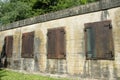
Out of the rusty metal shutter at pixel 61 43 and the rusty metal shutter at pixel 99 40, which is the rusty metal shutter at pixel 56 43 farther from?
the rusty metal shutter at pixel 99 40

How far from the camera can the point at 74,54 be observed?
8305mm

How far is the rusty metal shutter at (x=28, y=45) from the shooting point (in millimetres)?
10697

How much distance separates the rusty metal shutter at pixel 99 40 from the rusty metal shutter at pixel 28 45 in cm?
386

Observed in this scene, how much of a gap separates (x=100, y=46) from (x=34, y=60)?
14.2ft

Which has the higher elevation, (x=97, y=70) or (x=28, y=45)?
(x=28, y=45)

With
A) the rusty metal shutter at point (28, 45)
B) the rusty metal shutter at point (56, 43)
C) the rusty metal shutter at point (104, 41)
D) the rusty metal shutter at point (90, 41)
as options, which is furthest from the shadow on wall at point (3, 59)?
the rusty metal shutter at point (104, 41)

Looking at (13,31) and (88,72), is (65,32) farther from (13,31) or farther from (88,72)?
(13,31)

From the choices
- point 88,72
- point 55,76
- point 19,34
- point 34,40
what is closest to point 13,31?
point 19,34

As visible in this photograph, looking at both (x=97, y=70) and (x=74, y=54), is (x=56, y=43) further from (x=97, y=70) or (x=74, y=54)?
(x=97, y=70)

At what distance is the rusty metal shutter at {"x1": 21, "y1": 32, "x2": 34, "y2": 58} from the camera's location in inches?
421

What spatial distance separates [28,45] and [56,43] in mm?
2477

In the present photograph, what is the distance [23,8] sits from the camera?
1969 cm

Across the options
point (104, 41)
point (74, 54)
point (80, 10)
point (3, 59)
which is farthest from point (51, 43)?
point (3, 59)

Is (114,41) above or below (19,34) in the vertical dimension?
below
